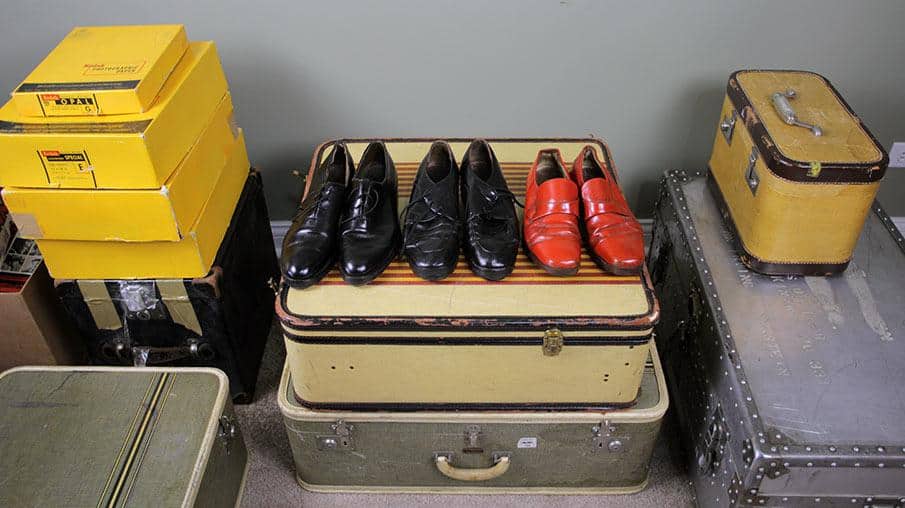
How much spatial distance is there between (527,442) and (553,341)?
28 cm

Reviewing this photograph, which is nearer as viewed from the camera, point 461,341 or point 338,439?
point 461,341

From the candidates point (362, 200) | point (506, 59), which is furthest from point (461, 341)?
point (506, 59)

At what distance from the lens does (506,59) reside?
173cm

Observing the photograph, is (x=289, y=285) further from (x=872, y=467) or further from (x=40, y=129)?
(x=872, y=467)

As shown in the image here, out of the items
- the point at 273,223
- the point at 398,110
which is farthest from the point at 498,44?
the point at 273,223

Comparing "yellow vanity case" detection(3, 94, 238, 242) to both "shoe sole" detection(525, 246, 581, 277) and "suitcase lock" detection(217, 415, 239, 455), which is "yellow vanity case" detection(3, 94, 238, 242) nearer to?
"suitcase lock" detection(217, 415, 239, 455)

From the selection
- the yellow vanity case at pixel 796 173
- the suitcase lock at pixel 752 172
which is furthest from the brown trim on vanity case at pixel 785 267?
the suitcase lock at pixel 752 172

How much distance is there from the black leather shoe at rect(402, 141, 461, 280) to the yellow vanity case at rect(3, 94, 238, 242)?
1.45ft

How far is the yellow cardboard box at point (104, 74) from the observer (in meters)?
1.26

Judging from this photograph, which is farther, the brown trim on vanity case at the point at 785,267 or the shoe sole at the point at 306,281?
the brown trim on vanity case at the point at 785,267

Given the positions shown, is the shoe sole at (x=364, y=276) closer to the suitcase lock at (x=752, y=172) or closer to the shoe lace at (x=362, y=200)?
the shoe lace at (x=362, y=200)

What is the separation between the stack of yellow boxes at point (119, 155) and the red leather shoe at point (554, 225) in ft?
2.26

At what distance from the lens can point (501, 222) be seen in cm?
135

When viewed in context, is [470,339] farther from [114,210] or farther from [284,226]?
[284,226]
